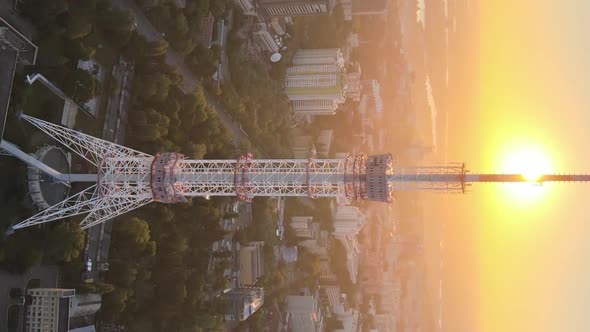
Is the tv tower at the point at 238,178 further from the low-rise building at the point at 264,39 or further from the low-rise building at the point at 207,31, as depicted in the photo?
the low-rise building at the point at 264,39

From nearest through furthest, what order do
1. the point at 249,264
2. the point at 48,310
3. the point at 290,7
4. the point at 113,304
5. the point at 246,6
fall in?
1. the point at 48,310
2. the point at 113,304
3. the point at 249,264
4. the point at 246,6
5. the point at 290,7

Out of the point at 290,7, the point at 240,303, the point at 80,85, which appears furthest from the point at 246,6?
the point at 240,303

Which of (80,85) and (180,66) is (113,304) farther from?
(180,66)

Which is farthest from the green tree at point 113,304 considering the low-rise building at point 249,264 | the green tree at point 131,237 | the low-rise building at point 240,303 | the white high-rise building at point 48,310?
the low-rise building at point 249,264

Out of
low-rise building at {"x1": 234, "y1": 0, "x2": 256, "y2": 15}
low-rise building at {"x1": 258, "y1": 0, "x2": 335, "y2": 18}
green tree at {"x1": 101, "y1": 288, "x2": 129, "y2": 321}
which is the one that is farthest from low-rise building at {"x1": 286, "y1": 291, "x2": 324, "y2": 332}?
low-rise building at {"x1": 258, "y1": 0, "x2": 335, "y2": 18}

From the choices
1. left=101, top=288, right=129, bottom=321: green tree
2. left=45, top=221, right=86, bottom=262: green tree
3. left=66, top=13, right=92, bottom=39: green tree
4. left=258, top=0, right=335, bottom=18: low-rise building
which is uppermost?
left=258, top=0, right=335, bottom=18: low-rise building

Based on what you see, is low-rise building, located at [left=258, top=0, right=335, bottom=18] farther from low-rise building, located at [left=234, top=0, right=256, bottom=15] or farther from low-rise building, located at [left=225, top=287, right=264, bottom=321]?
low-rise building, located at [left=225, top=287, right=264, bottom=321]
